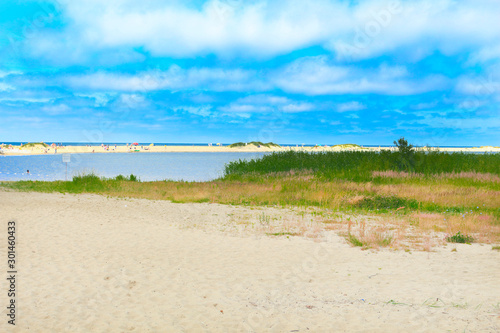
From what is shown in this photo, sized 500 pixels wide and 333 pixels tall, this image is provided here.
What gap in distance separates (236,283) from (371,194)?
48.8 feet

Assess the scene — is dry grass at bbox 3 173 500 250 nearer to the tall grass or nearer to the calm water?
the tall grass

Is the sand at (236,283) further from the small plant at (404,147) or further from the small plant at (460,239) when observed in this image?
the small plant at (404,147)

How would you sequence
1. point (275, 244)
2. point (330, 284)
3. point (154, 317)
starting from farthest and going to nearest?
1. point (275, 244)
2. point (330, 284)
3. point (154, 317)

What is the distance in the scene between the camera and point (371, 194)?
21484 mm

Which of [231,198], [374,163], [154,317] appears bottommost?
[154,317]

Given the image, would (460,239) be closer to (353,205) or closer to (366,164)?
(353,205)

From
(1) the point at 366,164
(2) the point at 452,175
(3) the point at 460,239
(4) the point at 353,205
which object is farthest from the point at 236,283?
(1) the point at 366,164

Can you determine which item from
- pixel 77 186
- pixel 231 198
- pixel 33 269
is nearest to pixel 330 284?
pixel 33 269

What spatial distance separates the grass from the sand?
2.11 m

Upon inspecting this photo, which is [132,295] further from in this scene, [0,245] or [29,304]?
[0,245]

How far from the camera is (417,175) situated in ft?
98.1

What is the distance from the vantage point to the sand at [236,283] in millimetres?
6473

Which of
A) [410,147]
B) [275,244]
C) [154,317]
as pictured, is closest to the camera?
[154,317]

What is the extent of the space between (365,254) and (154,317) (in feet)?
21.8
